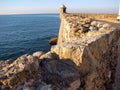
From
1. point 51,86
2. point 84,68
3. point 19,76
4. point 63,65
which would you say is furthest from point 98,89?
point 19,76

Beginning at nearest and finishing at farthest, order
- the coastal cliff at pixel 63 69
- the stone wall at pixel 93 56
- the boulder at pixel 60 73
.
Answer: the coastal cliff at pixel 63 69, the boulder at pixel 60 73, the stone wall at pixel 93 56

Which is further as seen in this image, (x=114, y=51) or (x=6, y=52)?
(x=6, y=52)

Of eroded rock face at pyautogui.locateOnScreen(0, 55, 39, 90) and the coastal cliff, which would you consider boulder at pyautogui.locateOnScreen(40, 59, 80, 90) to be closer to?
the coastal cliff

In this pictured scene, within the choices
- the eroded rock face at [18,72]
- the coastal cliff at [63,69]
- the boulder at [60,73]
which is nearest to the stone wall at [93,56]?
the coastal cliff at [63,69]

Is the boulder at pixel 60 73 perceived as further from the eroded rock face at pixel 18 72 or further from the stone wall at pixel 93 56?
the eroded rock face at pixel 18 72

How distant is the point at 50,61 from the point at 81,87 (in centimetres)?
132

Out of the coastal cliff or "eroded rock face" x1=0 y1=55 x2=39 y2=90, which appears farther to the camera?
the coastal cliff

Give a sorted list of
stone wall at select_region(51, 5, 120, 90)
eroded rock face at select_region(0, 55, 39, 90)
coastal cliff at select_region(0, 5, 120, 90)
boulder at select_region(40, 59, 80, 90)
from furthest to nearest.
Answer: stone wall at select_region(51, 5, 120, 90) → boulder at select_region(40, 59, 80, 90) → coastal cliff at select_region(0, 5, 120, 90) → eroded rock face at select_region(0, 55, 39, 90)

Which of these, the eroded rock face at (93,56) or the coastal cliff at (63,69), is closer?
the coastal cliff at (63,69)

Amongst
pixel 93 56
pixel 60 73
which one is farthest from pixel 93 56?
pixel 60 73

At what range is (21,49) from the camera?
133ft

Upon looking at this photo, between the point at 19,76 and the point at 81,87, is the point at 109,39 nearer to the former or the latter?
the point at 81,87

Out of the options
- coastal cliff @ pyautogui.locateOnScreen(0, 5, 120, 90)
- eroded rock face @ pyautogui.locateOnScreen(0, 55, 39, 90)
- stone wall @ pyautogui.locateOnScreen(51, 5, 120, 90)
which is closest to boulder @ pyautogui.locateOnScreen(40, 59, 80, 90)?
coastal cliff @ pyautogui.locateOnScreen(0, 5, 120, 90)

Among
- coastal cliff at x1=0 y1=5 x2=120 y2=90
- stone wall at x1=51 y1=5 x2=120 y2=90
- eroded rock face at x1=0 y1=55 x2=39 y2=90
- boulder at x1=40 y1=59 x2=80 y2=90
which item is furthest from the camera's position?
stone wall at x1=51 y1=5 x2=120 y2=90
